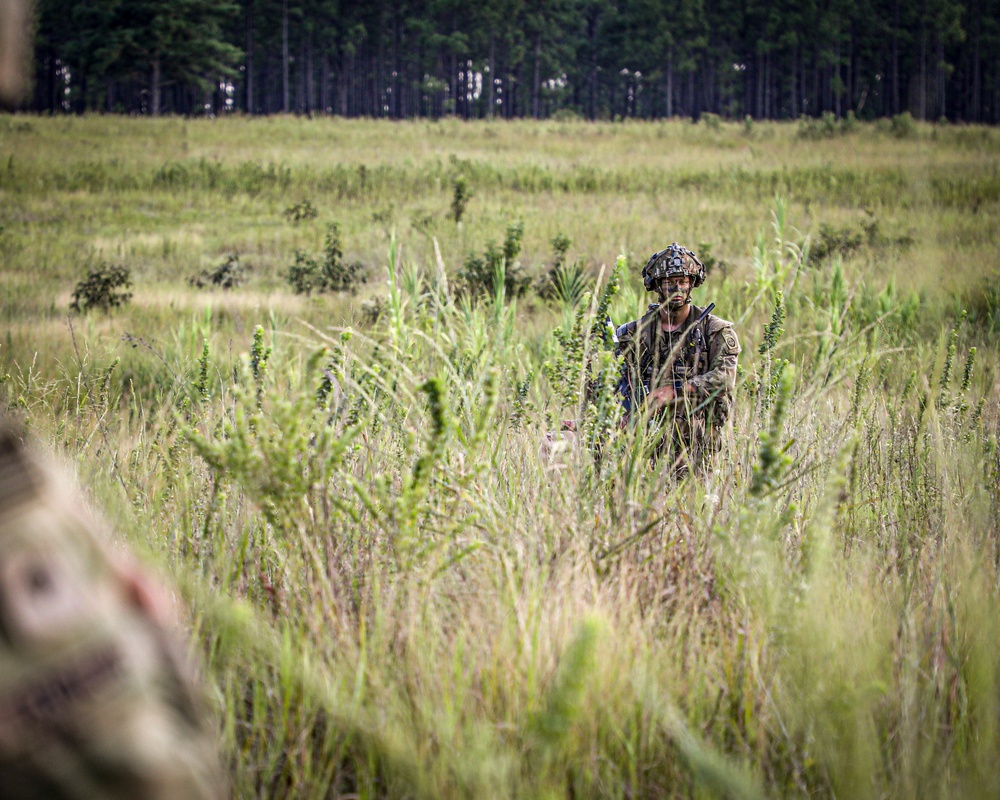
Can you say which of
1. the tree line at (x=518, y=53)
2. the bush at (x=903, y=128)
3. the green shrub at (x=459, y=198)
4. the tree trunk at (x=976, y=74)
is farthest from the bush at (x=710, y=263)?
the tree trunk at (x=976, y=74)

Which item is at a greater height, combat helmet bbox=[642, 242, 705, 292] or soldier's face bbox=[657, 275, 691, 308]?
combat helmet bbox=[642, 242, 705, 292]

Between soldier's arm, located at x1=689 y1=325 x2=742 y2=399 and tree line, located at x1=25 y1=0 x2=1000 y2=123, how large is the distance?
4176 centimetres

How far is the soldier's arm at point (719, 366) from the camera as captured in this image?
3.21m

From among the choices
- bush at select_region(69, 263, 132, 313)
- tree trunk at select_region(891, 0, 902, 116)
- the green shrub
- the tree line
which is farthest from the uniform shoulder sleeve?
tree trunk at select_region(891, 0, 902, 116)

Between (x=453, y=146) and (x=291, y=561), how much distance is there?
23.5 metres

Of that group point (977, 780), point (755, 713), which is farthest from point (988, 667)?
point (755, 713)

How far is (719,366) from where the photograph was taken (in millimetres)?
3293

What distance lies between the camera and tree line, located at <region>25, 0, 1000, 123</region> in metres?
41.5

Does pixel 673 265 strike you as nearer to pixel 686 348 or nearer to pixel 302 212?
pixel 686 348

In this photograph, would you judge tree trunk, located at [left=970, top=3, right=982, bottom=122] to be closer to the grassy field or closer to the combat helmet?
the combat helmet

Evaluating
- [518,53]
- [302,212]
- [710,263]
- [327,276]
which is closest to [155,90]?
[518,53]

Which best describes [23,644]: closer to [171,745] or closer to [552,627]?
[171,745]

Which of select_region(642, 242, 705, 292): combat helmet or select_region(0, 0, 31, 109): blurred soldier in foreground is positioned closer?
select_region(0, 0, 31, 109): blurred soldier in foreground

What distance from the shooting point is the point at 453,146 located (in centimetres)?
2388
